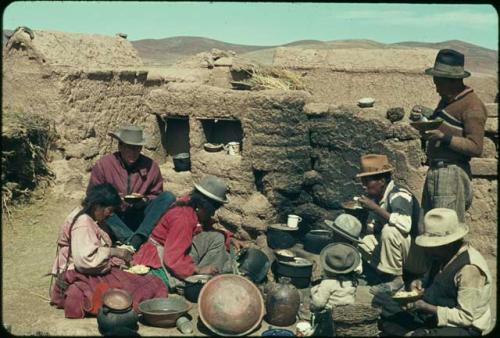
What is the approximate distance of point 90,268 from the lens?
5.92 meters

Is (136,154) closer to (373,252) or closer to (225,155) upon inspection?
(225,155)

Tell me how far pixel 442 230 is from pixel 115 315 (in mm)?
2835

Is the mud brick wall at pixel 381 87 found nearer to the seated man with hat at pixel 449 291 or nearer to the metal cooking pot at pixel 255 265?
the metal cooking pot at pixel 255 265

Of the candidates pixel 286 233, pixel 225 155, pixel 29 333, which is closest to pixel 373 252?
pixel 286 233

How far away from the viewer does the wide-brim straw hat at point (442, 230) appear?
4.95m

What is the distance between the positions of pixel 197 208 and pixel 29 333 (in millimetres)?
2083

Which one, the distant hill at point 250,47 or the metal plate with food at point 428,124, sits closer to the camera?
the metal plate with food at point 428,124

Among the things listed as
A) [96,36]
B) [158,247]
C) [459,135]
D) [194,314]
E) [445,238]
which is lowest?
[194,314]

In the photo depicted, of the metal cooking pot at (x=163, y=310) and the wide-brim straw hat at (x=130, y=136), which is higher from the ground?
the wide-brim straw hat at (x=130, y=136)

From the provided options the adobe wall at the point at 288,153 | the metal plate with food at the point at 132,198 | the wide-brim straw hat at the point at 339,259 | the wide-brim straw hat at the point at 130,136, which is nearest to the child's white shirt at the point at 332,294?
the wide-brim straw hat at the point at 339,259

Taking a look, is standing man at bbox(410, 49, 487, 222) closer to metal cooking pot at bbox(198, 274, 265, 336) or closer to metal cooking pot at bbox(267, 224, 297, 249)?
metal cooking pot at bbox(267, 224, 297, 249)

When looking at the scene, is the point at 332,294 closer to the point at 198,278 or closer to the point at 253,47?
the point at 198,278

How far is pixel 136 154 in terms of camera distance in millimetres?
7508

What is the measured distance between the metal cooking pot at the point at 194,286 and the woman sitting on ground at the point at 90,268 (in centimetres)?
23
